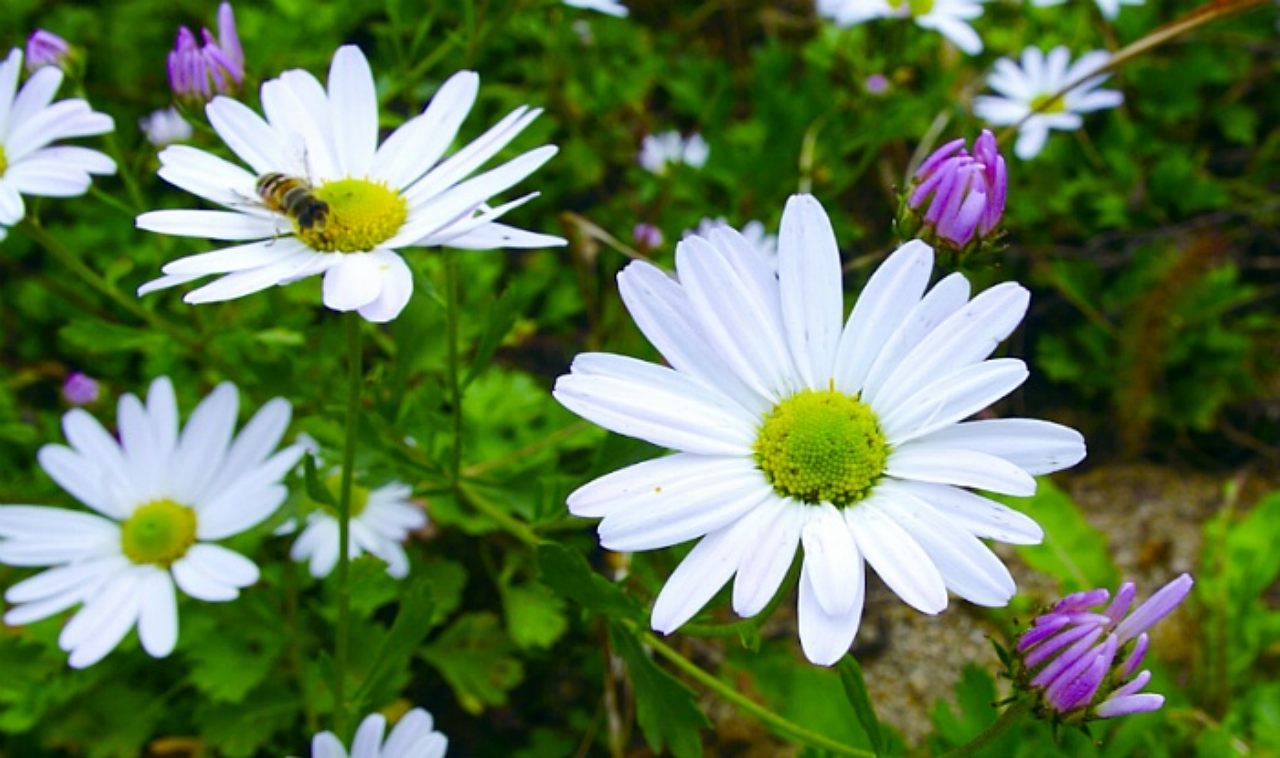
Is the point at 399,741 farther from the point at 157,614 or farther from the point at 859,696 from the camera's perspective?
the point at 859,696

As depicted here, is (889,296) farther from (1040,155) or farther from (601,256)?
(1040,155)

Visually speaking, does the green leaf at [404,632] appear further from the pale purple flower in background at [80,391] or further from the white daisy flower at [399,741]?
the pale purple flower in background at [80,391]

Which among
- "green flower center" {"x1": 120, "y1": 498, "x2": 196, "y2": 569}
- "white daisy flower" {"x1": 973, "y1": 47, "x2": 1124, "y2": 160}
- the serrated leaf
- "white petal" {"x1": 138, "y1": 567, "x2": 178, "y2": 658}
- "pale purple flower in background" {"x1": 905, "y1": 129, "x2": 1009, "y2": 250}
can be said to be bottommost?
the serrated leaf

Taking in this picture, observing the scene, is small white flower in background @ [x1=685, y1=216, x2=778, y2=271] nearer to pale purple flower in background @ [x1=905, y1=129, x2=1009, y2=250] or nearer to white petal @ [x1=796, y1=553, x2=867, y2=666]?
pale purple flower in background @ [x1=905, y1=129, x2=1009, y2=250]

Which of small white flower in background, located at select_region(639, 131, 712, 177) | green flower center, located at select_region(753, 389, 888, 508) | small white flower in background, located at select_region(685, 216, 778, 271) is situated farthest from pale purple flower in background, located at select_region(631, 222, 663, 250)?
green flower center, located at select_region(753, 389, 888, 508)

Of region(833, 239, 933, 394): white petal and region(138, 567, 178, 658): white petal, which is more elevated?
region(833, 239, 933, 394): white petal
